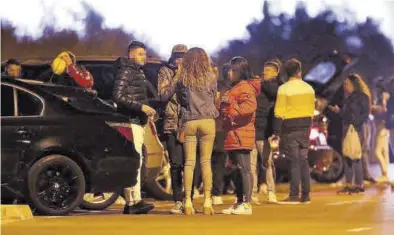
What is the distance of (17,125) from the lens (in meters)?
10.9

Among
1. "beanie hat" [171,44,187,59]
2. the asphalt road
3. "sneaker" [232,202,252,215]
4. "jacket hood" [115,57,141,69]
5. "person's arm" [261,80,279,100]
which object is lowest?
the asphalt road

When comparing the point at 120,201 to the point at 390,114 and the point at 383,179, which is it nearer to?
the point at 383,179

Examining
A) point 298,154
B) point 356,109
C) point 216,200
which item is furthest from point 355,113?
point 216,200

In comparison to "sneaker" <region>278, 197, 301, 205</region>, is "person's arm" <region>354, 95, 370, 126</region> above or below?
above

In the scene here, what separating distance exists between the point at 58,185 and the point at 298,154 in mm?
3491

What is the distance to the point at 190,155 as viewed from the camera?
1096 cm

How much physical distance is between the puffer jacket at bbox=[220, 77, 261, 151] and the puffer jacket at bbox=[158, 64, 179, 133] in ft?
1.82

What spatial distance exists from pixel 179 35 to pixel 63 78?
128 inches

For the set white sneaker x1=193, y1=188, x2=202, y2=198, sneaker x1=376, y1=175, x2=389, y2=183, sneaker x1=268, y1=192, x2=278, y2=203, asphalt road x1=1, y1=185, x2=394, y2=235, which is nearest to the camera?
asphalt road x1=1, y1=185, x2=394, y2=235

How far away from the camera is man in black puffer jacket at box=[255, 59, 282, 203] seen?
13.3m

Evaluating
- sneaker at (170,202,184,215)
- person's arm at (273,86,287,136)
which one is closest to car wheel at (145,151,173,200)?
person's arm at (273,86,287,136)

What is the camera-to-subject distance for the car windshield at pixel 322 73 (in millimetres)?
19234

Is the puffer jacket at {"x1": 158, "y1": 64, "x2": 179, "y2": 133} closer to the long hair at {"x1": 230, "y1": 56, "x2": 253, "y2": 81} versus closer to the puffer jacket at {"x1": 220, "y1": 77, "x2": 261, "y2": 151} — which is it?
the puffer jacket at {"x1": 220, "y1": 77, "x2": 261, "y2": 151}

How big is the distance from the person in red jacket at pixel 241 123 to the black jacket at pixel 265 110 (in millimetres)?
1648
